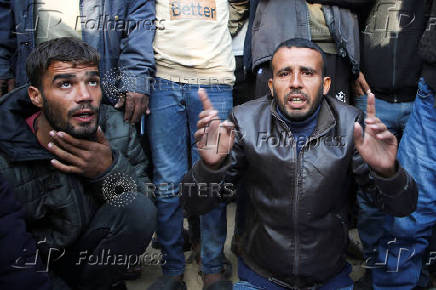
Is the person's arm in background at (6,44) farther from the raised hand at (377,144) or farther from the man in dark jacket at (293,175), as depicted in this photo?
the raised hand at (377,144)

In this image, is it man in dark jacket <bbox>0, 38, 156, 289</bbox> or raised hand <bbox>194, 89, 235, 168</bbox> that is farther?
man in dark jacket <bbox>0, 38, 156, 289</bbox>

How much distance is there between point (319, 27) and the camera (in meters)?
2.76

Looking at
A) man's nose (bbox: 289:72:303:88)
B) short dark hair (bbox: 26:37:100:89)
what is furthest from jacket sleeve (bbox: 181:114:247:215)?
short dark hair (bbox: 26:37:100:89)

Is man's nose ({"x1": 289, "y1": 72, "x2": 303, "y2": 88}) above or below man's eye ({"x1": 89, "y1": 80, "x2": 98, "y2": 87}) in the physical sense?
above

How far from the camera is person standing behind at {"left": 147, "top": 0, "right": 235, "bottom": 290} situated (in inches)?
108

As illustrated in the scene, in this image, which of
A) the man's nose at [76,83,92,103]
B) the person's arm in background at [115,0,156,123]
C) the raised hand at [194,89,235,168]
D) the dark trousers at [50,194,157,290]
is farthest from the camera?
the person's arm in background at [115,0,156,123]

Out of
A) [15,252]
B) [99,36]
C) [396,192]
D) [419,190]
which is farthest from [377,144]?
[99,36]

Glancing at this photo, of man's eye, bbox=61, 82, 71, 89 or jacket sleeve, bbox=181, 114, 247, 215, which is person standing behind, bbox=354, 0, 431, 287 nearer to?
jacket sleeve, bbox=181, 114, 247, 215

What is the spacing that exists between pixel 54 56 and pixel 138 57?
601 mm

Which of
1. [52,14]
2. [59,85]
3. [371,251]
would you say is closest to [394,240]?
[371,251]

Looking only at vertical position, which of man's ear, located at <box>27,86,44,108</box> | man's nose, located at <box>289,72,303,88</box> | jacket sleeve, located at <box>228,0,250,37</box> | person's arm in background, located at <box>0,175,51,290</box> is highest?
jacket sleeve, located at <box>228,0,250,37</box>

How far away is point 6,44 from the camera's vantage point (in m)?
2.73

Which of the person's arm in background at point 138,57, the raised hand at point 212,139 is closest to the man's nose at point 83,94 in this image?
the person's arm in background at point 138,57

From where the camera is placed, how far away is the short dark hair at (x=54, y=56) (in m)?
2.21
